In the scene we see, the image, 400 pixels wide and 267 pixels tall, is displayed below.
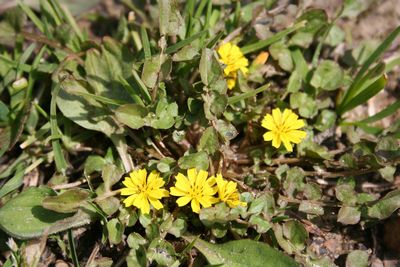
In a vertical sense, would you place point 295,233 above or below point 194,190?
below

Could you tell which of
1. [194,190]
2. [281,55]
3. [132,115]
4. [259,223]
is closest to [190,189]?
[194,190]

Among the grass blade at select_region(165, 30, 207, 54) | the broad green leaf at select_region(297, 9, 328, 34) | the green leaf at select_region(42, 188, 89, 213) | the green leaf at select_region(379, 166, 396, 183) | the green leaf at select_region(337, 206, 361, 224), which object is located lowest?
the green leaf at select_region(337, 206, 361, 224)

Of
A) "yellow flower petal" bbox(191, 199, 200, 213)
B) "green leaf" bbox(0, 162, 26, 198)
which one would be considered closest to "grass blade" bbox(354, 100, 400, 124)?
"yellow flower petal" bbox(191, 199, 200, 213)

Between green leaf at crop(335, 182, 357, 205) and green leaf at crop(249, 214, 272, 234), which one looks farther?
green leaf at crop(335, 182, 357, 205)

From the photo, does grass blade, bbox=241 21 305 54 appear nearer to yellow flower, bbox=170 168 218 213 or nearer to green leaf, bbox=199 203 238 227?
yellow flower, bbox=170 168 218 213

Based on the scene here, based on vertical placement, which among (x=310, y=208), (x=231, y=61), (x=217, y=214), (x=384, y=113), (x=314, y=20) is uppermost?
(x=231, y=61)

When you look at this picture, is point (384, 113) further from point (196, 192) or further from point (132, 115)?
point (132, 115)

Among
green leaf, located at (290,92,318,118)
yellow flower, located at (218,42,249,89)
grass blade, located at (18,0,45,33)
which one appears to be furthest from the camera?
grass blade, located at (18,0,45,33)

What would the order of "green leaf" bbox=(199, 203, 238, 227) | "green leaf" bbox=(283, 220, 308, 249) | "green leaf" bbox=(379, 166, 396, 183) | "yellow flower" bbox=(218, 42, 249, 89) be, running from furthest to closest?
1. "yellow flower" bbox=(218, 42, 249, 89)
2. "green leaf" bbox=(379, 166, 396, 183)
3. "green leaf" bbox=(283, 220, 308, 249)
4. "green leaf" bbox=(199, 203, 238, 227)
